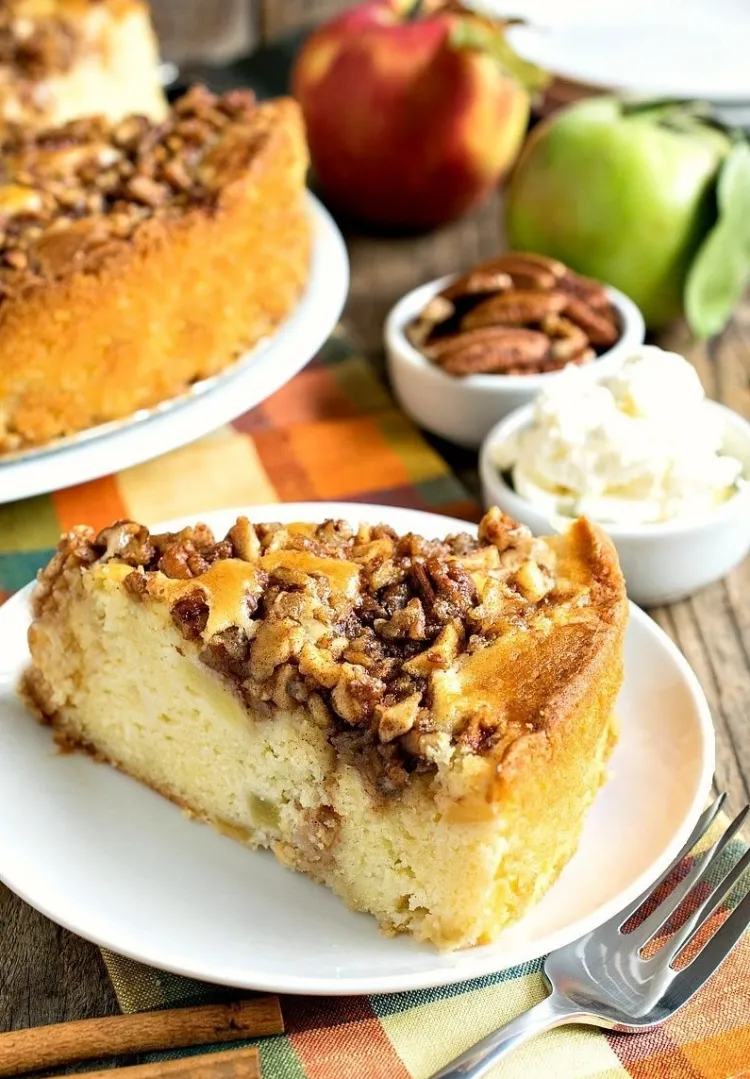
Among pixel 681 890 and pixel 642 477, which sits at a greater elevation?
pixel 642 477

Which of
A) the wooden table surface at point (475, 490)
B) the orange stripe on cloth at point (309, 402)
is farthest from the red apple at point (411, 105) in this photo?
the orange stripe on cloth at point (309, 402)

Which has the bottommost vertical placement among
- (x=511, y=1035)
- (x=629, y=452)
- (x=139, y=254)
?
(x=511, y=1035)

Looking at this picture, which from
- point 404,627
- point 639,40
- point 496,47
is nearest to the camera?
point 404,627

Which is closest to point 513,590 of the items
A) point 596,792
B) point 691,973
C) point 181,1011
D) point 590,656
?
point 590,656

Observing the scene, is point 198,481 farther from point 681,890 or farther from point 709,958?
point 709,958

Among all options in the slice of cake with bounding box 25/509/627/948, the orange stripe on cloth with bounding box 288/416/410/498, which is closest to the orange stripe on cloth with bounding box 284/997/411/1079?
the slice of cake with bounding box 25/509/627/948

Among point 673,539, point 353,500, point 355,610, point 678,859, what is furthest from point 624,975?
point 353,500

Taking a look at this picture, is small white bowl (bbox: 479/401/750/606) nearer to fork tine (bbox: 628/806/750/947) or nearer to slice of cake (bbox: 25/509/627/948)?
slice of cake (bbox: 25/509/627/948)
